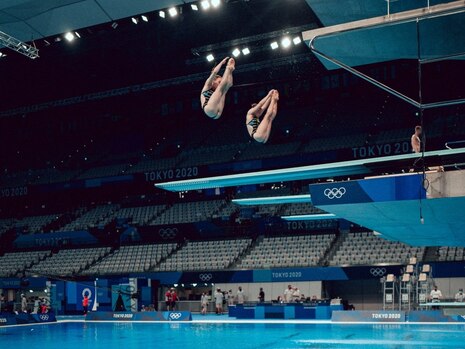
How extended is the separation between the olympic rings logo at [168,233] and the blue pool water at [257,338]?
45.4 feet

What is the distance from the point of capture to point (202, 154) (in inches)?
1414

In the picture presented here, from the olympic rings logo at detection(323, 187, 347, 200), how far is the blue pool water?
21.2ft

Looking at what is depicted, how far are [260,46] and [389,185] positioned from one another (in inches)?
811

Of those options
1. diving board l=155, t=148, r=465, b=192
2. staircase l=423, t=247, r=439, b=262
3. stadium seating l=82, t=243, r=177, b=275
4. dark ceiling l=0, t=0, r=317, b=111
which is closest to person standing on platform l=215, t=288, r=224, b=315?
stadium seating l=82, t=243, r=177, b=275

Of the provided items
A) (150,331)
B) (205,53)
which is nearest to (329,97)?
(205,53)

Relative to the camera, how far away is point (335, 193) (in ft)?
26.1

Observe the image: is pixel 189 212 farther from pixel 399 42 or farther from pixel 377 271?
pixel 399 42

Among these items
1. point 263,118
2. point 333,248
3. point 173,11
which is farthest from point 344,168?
point 333,248

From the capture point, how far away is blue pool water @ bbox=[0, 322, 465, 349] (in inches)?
554

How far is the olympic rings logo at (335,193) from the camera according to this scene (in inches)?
309

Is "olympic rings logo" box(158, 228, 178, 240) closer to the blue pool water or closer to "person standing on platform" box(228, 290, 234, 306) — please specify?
"person standing on platform" box(228, 290, 234, 306)

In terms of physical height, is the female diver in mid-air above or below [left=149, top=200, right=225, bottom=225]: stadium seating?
above

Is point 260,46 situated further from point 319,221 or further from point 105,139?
point 105,139

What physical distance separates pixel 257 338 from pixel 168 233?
60.5 feet
